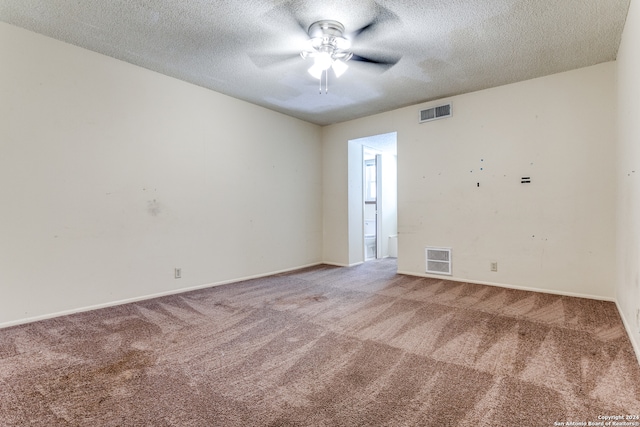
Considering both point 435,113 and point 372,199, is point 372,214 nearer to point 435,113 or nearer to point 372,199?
point 372,199

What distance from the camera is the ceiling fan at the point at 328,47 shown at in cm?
258

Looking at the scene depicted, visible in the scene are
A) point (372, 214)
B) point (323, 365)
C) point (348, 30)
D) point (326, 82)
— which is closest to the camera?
point (323, 365)

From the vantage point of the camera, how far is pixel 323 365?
1949mm

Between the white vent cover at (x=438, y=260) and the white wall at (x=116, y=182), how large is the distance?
7.71 feet

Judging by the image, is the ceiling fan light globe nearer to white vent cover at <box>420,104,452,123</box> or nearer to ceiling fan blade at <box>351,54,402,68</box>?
ceiling fan blade at <box>351,54,402,68</box>

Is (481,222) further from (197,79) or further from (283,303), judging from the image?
(197,79)

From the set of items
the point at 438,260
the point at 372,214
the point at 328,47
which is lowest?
the point at 438,260

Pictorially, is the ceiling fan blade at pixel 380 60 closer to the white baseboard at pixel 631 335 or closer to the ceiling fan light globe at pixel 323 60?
the ceiling fan light globe at pixel 323 60

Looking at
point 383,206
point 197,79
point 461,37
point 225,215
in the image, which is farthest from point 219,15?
point 383,206

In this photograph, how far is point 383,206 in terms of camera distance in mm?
6488

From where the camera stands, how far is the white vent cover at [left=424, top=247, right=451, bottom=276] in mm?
4328

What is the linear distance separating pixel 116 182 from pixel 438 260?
411 cm

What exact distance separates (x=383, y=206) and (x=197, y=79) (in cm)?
422

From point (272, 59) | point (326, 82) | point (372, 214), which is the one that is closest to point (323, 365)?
point (272, 59)
